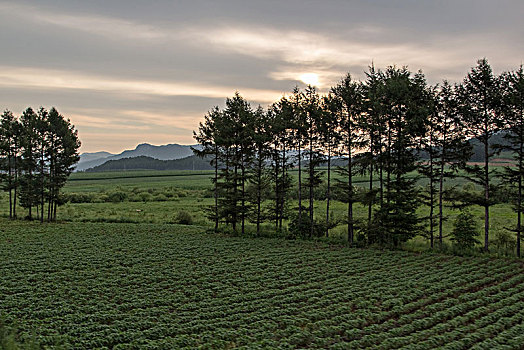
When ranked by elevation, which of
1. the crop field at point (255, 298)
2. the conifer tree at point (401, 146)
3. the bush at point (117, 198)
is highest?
the conifer tree at point (401, 146)

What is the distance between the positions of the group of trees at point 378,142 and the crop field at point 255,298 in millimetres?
4845

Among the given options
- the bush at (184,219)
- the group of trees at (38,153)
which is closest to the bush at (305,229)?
the bush at (184,219)

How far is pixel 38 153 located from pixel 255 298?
43.2 meters

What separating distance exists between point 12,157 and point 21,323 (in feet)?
152

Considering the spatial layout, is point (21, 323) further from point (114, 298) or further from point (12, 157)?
point (12, 157)

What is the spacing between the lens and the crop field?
Result: 45.0 feet

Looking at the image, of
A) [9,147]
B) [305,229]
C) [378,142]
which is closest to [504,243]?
[378,142]

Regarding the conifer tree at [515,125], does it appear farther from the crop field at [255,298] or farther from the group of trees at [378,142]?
the crop field at [255,298]

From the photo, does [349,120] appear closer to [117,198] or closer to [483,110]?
[483,110]

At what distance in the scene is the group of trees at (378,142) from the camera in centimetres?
2952

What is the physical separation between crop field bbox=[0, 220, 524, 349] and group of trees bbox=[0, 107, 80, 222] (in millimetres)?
19671

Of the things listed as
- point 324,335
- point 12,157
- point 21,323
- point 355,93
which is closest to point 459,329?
point 324,335

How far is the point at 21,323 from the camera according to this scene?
14.9m

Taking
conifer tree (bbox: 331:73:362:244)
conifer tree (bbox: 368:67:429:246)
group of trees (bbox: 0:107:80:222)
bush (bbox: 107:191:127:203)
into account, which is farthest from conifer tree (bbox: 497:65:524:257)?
bush (bbox: 107:191:127:203)
